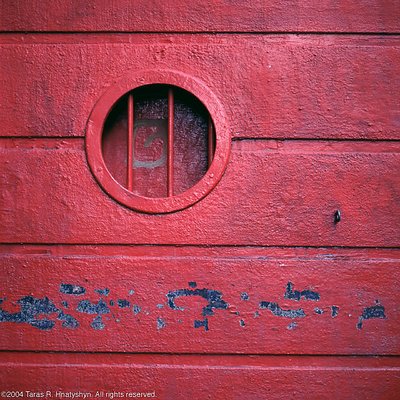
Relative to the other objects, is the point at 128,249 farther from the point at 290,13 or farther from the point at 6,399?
the point at 290,13

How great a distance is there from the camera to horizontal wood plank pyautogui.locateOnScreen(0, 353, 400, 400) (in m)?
2.21

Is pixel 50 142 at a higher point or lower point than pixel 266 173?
higher

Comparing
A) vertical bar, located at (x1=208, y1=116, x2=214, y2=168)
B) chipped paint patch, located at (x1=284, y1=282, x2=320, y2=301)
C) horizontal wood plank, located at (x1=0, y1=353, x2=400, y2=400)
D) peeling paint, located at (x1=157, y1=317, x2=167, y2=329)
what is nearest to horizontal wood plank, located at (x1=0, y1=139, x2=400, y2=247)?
vertical bar, located at (x1=208, y1=116, x2=214, y2=168)

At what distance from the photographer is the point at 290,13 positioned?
2312mm

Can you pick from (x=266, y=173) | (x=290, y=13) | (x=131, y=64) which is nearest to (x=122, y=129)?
(x=131, y=64)

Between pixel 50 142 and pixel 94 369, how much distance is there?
1251mm

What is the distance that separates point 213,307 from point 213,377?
369 mm

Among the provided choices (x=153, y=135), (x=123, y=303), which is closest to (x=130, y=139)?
(x=153, y=135)

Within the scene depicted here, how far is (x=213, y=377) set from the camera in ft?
7.27

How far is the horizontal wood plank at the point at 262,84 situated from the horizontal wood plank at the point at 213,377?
1233 mm

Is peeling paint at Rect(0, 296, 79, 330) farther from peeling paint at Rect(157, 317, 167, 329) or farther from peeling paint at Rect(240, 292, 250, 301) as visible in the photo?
peeling paint at Rect(240, 292, 250, 301)

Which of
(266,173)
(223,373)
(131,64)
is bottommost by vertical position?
(223,373)

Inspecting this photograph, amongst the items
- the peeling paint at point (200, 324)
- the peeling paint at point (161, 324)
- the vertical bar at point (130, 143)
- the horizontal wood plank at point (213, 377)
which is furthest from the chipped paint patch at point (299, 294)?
the vertical bar at point (130, 143)

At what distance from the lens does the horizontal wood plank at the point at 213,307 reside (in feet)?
7.29
